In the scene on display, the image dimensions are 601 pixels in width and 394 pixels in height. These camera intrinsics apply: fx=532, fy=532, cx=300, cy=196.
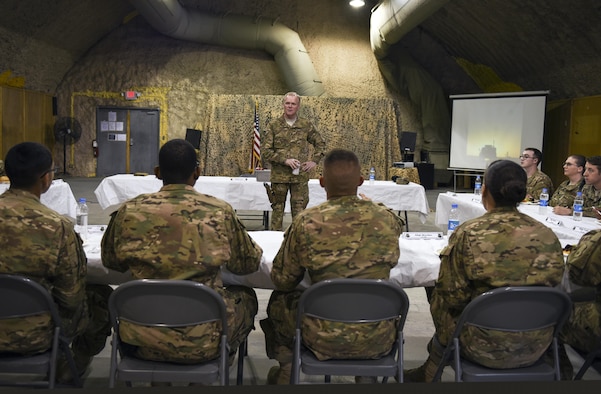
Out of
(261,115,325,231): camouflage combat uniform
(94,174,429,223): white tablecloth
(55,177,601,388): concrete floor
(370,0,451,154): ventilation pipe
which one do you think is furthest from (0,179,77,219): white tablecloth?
(370,0,451,154): ventilation pipe

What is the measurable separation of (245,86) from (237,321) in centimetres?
1145

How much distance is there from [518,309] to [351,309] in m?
0.56

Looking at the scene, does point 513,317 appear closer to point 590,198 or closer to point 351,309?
point 351,309

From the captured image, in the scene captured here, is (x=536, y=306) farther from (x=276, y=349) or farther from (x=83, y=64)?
(x=83, y=64)

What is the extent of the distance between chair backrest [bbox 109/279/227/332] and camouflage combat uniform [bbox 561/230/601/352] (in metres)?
1.42

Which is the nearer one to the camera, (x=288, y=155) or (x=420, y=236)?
(x=420, y=236)

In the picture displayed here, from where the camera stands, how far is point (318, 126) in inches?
430

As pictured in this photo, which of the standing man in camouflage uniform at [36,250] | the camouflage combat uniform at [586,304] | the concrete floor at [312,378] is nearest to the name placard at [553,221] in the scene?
the concrete floor at [312,378]

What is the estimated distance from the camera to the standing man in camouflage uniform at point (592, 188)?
154 inches

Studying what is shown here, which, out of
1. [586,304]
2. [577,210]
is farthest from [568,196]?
[586,304]

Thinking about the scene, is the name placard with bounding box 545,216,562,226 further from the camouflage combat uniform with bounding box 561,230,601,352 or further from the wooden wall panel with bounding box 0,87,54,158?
the wooden wall panel with bounding box 0,87,54,158

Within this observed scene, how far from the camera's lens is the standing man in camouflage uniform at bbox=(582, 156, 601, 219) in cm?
391

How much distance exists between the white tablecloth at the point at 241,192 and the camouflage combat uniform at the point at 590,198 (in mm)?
1888

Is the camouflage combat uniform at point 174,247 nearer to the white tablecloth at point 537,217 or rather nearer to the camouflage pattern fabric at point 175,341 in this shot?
the camouflage pattern fabric at point 175,341
